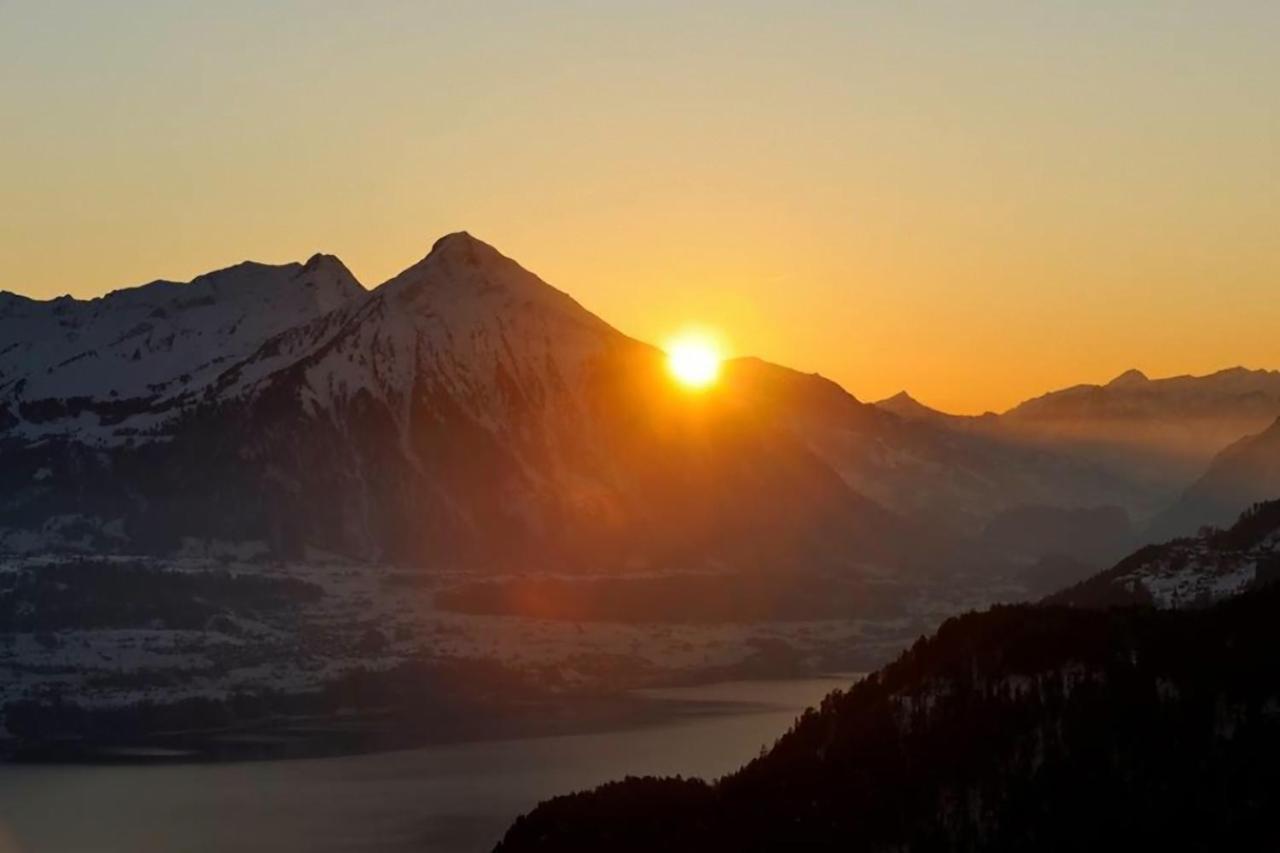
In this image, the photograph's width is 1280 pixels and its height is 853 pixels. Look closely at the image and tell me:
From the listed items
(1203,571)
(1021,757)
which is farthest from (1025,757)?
(1203,571)

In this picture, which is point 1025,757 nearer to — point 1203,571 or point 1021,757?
point 1021,757

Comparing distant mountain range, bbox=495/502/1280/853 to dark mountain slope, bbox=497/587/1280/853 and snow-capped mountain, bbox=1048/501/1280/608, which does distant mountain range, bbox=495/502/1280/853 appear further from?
snow-capped mountain, bbox=1048/501/1280/608

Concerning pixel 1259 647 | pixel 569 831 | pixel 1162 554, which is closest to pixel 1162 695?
pixel 1259 647

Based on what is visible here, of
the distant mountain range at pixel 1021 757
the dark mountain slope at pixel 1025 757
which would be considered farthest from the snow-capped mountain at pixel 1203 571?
the dark mountain slope at pixel 1025 757

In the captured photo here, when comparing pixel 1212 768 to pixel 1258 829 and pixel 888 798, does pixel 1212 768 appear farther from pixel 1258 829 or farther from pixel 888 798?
pixel 888 798

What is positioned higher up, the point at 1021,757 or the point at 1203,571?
the point at 1203,571

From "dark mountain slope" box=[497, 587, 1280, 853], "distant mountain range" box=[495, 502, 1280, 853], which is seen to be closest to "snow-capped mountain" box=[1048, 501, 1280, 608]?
"distant mountain range" box=[495, 502, 1280, 853]

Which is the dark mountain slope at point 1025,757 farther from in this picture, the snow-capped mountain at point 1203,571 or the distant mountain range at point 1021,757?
the snow-capped mountain at point 1203,571
